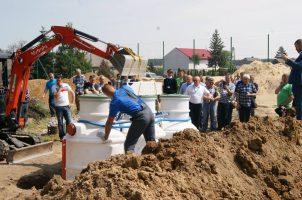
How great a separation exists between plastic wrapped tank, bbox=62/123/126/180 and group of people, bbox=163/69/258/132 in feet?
17.7

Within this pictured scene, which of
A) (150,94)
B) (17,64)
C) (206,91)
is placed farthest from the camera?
(206,91)

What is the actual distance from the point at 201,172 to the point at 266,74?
36103mm

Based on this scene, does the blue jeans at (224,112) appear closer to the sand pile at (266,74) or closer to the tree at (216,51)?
the sand pile at (266,74)

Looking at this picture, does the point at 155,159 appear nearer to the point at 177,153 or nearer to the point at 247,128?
the point at 177,153

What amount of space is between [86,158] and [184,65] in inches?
2806

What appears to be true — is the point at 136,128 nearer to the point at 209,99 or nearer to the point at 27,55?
the point at 27,55

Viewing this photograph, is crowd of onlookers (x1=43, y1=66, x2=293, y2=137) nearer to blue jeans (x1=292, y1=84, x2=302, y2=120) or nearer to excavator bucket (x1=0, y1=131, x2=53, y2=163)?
excavator bucket (x1=0, y1=131, x2=53, y2=163)

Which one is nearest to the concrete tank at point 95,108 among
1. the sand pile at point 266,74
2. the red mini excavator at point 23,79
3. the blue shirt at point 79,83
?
the red mini excavator at point 23,79

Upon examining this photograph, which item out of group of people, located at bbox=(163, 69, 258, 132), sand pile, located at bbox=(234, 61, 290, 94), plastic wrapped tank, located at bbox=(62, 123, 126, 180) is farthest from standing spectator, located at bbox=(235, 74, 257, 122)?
sand pile, located at bbox=(234, 61, 290, 94)

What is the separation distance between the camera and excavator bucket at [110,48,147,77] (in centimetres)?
1091

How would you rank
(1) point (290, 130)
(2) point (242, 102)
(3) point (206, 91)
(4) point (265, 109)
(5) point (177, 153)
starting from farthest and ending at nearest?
(4) point (265, 109) < (3) point (206, 91) < (2) point (242, 102) < (1) point (290, 130) < (5) point (177, 153)

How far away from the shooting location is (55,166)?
34.9ft

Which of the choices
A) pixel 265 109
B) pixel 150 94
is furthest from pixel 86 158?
pixel 265 109

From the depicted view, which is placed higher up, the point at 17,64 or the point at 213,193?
the point at 17,64
